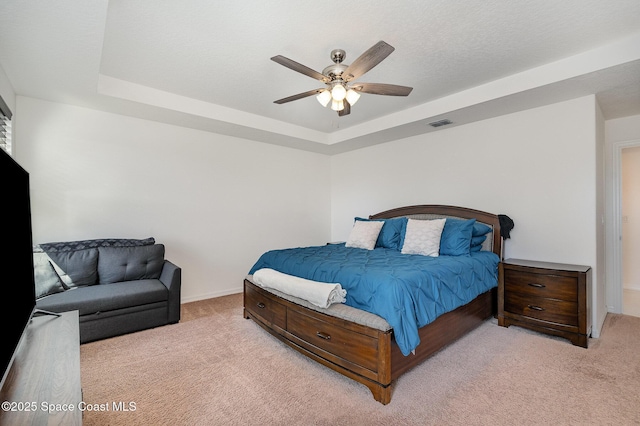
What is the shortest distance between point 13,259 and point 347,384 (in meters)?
2.05

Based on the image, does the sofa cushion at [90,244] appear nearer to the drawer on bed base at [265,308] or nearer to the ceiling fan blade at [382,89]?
the drawer on bed base at [265,308]

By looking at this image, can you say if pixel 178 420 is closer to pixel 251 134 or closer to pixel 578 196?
pixel 251 134

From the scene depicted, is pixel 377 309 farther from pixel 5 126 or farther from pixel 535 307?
pixel 5 126

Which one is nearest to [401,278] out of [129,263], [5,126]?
[129,263]

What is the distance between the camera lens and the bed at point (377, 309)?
204 cm

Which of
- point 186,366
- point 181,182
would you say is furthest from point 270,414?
point 181,182

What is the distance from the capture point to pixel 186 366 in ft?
7.99

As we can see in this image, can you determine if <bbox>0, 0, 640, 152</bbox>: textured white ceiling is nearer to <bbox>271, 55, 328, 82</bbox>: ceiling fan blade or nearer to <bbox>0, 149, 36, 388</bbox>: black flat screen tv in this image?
<bbox>271, 55, 328, 82</bbox>: ceiling fan blade

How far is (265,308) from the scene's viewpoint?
9.93 feet

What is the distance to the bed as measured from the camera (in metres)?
2.04

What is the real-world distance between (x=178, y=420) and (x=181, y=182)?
10.3ft

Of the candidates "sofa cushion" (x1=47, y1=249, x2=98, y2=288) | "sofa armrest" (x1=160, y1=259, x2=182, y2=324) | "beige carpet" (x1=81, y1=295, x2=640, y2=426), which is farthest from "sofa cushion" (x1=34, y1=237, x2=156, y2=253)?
"beige carpet" (x1=81, y1=295, x2=640, y2=426)

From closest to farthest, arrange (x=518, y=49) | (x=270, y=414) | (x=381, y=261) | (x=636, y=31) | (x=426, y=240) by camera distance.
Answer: (x=270, y=414), (x=636, y=31), (x=518, y=49), (x=381, y=261), (x=426, y=240)

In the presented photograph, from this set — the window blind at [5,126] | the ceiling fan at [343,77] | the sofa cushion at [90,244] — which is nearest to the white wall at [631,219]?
the ceiling fan at [343,77]
